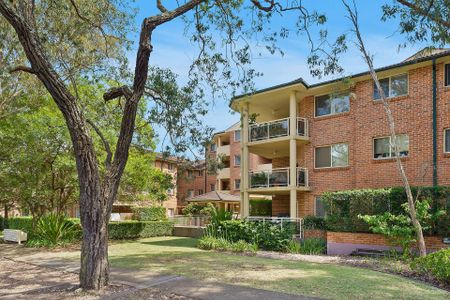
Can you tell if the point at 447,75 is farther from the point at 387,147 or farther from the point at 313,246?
the point at 313,246

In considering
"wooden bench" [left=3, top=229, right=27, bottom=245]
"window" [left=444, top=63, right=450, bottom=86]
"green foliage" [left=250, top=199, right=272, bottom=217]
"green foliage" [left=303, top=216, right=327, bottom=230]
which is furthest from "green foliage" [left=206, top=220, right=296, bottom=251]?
"wooden bench" [left=3, top=229, right=27, bottom=245]

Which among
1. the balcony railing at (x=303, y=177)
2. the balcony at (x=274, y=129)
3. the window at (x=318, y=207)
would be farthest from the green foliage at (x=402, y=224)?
the balcony at (x=274, y=129)

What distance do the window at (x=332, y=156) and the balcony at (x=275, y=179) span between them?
0.96 meters

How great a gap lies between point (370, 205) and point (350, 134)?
4.71 metres

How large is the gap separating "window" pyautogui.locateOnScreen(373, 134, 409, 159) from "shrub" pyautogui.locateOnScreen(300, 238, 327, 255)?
5.01 metres

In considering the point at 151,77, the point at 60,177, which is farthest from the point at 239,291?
the point at 60,177

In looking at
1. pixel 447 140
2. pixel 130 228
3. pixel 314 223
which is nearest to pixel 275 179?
pixel 314 223

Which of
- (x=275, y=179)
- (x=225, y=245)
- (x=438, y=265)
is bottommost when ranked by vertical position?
(x=225, y=245)

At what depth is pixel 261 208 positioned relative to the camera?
89.8ft

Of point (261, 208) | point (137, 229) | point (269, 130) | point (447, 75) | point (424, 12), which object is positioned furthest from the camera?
point (261, 208)

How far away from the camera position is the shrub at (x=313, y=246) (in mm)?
16922

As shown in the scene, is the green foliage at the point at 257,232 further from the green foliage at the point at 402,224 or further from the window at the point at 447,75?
the window at the point at 447,75

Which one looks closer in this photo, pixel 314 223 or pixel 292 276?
pixel 292 276

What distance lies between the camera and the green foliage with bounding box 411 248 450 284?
9891mm
